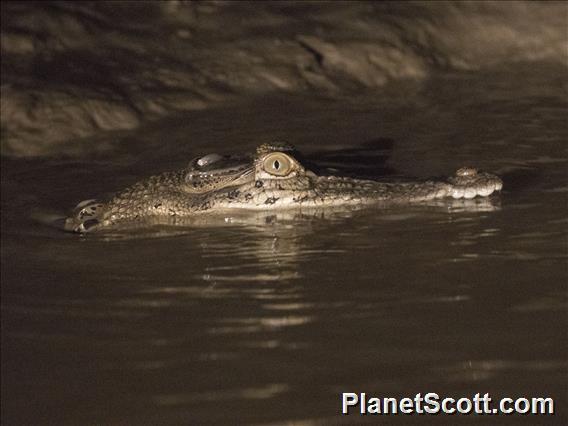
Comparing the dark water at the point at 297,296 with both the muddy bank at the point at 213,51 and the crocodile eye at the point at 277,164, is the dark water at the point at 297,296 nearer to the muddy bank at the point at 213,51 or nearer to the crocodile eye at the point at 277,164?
the crocodile eye at the point at 277,164

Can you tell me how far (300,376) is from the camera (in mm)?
4539

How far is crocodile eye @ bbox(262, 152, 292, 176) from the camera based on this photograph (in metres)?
7.49

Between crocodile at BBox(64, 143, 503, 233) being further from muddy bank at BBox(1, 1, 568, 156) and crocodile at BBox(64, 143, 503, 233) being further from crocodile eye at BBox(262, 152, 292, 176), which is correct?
muddy bank at BBox(1, 1, 568, 156)

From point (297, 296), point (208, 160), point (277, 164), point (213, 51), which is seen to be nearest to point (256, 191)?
point (277, 164)

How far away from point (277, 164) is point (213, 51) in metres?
3.74

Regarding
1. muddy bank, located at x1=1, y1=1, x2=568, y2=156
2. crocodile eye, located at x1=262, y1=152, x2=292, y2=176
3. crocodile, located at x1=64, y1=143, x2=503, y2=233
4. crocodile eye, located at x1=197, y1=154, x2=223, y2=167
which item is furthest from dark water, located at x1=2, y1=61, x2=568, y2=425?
muddy bank, located at x1=1, y1=1, x2=568, y2=156

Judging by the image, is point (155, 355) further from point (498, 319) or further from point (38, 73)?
point (38, 73)

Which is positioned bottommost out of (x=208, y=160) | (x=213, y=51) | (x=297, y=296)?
(x=297, y=296)

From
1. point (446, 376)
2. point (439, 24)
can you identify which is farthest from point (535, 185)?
point (439, 24)

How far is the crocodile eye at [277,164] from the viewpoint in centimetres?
749

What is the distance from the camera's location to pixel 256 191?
759cm

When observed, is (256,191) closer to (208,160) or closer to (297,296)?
(208,160)

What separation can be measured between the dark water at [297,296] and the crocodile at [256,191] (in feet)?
0.53

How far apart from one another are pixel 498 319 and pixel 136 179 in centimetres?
417
